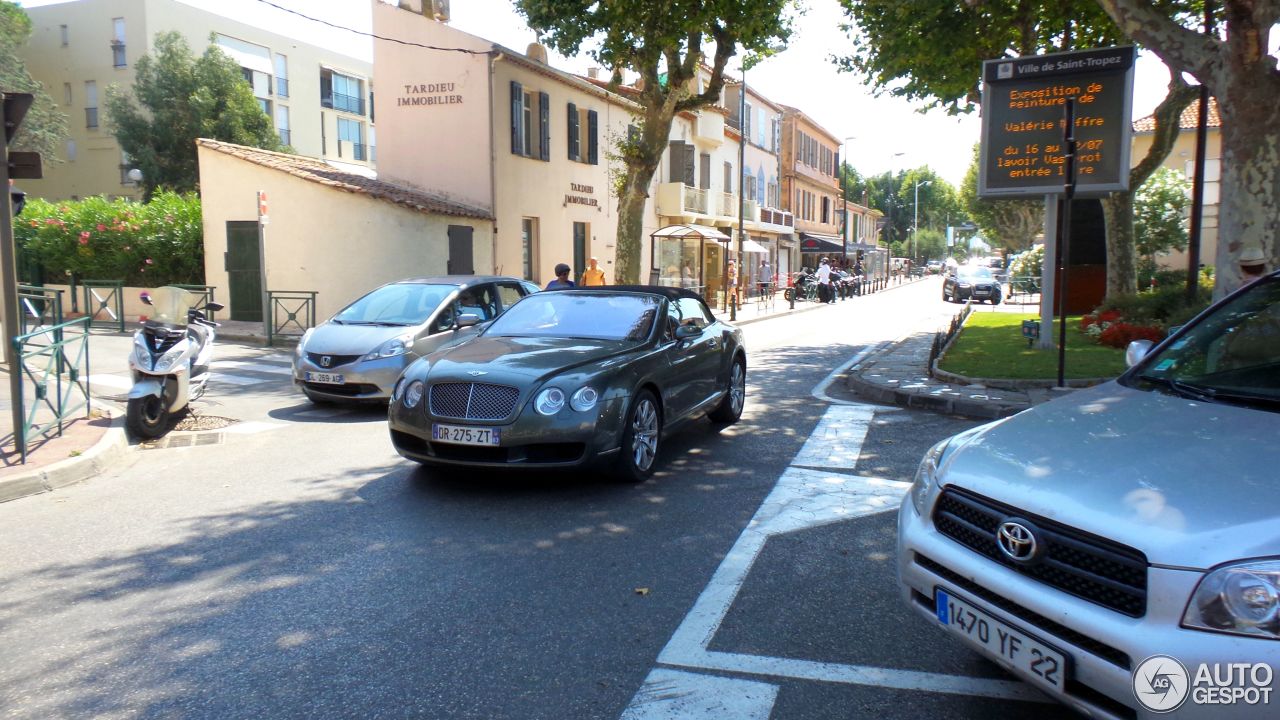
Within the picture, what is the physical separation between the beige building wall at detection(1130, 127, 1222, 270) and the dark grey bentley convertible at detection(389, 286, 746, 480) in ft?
93.8

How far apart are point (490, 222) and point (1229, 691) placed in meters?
21.1

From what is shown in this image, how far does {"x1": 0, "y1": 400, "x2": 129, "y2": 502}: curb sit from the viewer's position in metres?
6.24

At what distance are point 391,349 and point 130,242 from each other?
15.2 metres

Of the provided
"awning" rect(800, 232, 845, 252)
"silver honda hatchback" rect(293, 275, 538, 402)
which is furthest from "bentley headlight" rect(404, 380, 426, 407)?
"awning" rect(800, 232, 845, 252)

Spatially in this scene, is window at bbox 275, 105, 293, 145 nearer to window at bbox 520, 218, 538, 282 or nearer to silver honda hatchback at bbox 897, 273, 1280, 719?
window at bbox 520, 218, 538, 282

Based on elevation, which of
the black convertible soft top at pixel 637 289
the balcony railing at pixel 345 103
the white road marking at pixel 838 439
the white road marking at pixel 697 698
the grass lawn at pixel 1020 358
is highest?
the balcony railing at pixel 345 103

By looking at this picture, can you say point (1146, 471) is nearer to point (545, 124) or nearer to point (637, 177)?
point (637, 177)

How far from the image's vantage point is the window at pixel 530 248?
24453 millimetres

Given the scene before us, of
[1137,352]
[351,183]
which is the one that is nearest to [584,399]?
[1137,352]

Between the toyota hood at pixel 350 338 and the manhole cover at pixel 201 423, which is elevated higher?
the toyota hood at pixel 350 338

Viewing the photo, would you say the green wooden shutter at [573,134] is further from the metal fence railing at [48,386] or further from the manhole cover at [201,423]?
the metal fence railing at [48,386]

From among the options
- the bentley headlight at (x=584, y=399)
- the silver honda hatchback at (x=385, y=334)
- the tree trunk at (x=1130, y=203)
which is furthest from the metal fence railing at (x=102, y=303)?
the tree trunk at (x=1130, y=203)

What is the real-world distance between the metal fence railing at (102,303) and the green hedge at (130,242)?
2.46ft

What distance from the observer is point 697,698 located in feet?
10.8
